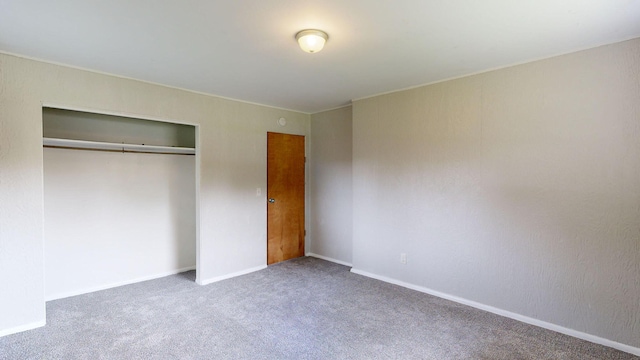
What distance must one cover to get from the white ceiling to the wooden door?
1574 millimetres

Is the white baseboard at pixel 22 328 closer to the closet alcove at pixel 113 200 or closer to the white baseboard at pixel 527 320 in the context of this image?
the closet alcove at pixel 113 200

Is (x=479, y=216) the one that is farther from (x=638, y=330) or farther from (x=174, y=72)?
(x=174, y=72)

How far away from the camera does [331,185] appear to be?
16.1 feet

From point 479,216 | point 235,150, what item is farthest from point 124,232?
point 479,216

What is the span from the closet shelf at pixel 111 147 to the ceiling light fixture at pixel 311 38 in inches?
97.9

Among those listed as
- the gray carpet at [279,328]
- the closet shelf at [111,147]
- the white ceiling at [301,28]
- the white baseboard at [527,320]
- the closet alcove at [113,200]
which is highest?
the white ceiling at [301,28]

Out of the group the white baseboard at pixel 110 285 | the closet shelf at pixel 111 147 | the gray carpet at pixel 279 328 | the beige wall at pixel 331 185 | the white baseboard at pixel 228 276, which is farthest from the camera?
the beige wall at pixel 331 185

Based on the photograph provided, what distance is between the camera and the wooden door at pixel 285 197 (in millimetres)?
4723

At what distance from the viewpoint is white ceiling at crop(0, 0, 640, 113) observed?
1945 millimetres

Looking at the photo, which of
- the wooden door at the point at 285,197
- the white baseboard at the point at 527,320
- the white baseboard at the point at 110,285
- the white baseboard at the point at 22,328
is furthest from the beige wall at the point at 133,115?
the white baseboard at the point at 527,320

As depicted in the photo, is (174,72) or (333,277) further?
(333,277)

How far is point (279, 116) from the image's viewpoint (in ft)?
15.7

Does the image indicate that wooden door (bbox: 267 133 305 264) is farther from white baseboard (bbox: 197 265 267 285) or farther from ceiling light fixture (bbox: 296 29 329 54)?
ceiling light fixture (bbox: 296 29 329 54)

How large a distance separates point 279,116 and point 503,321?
Answer: 3.69 m
